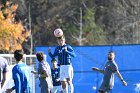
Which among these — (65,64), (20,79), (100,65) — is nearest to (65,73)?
(65,64)

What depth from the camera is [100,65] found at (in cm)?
2225

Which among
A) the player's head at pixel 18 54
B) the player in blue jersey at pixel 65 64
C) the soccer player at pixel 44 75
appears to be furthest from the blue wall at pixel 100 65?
the player's head at pixel 18 54

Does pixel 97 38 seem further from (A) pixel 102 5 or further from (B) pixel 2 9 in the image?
(B) pixel 2 9

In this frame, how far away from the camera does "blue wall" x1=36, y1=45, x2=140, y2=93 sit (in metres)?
22.1

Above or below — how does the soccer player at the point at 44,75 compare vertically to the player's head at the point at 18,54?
below

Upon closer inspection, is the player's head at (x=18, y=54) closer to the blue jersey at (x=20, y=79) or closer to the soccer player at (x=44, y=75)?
the blue jersey at (x=20, y=79)

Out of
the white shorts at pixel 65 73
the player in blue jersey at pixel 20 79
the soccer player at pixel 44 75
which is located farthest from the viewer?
the white shorts at pixel 65 73

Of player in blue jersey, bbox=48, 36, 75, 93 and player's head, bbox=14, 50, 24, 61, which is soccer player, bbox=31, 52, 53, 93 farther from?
player's head, bbox=14, 50, 24, 61

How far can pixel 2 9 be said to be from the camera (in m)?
62.1

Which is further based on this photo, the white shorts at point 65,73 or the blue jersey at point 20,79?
the white shorts at point 65,73

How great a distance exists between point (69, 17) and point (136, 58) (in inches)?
2372

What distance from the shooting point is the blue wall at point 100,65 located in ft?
72.5

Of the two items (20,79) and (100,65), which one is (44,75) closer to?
(20,79)

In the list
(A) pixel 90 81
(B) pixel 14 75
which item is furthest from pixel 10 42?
(B) pixel 14 75
